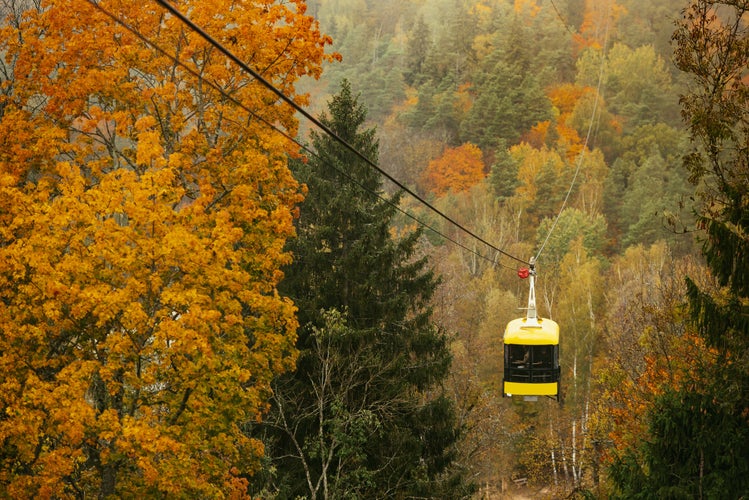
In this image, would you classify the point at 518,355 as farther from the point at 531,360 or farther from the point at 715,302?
the point at 715,302

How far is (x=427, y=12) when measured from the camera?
132m

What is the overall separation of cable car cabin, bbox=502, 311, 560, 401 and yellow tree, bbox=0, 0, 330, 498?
4.52 meters

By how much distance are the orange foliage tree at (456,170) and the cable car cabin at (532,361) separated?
60.7 m

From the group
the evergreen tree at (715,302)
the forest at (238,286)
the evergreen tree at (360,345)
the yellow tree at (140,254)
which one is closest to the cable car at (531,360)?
the forest at (238,286)

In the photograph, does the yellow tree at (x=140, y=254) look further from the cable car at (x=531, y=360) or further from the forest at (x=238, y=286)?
the cable car at (x=531, y=360)

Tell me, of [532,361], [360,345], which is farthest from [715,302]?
[360,345]

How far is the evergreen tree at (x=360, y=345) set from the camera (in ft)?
67.9

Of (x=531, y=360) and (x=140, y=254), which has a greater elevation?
(x=140, y=254)

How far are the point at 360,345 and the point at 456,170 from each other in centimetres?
6143

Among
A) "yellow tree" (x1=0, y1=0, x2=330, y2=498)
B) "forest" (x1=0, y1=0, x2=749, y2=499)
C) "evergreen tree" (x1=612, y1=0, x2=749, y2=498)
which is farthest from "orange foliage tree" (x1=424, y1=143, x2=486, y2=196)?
"evergreen tree" (x1=612, y1=0, x2=749, y2=498)

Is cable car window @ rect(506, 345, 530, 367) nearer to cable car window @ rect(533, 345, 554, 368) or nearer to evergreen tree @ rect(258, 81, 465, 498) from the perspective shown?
cable car window @ rect(533, 345, 554, 368)

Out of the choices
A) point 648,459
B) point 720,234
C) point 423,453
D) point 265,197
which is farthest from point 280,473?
point 720,234

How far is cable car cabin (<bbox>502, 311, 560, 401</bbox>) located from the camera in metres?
18.5

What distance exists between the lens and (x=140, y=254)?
15.2 meters
